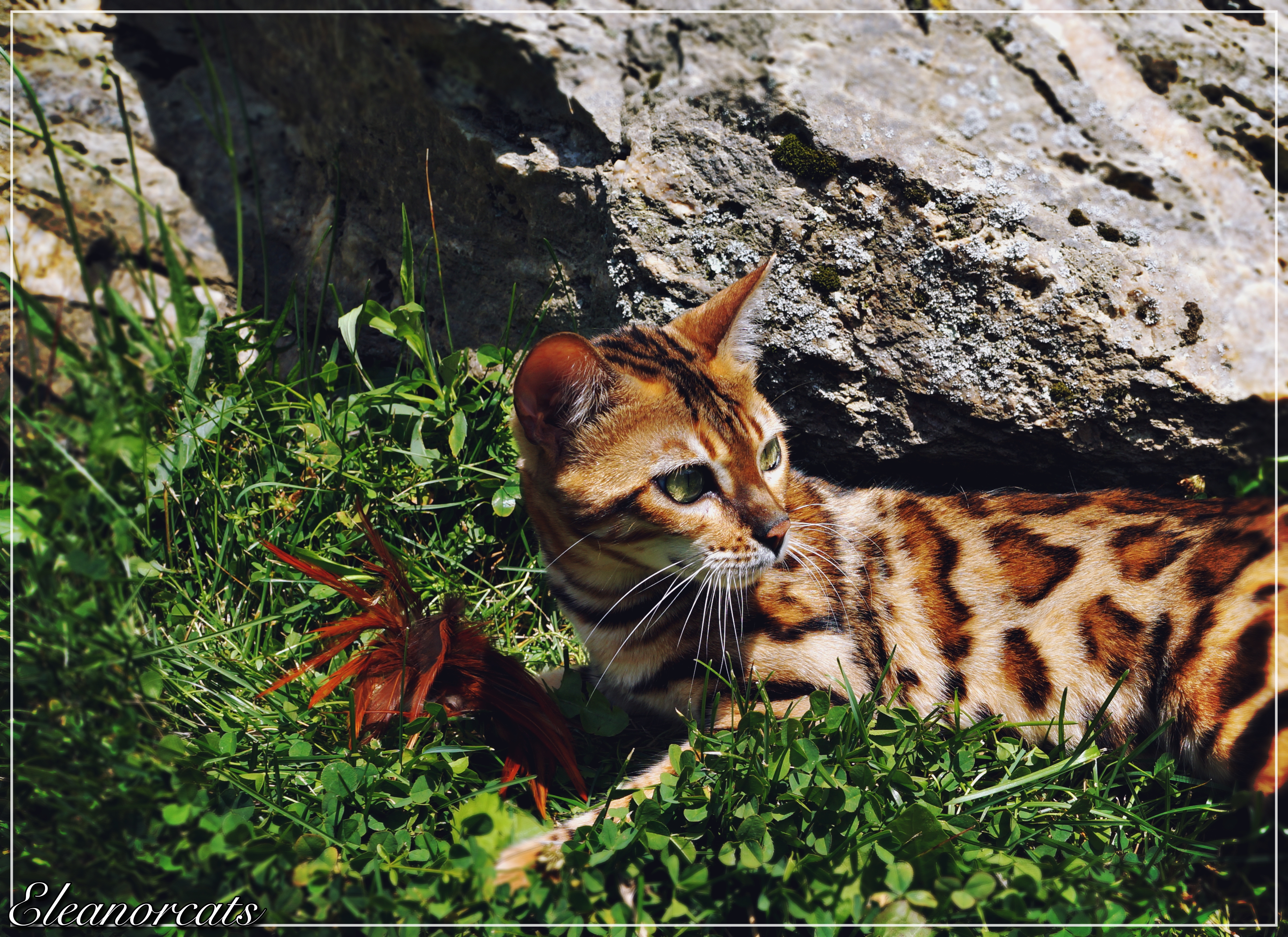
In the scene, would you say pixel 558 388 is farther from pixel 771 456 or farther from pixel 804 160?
pixel 804 160

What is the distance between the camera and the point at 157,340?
200 centimetres

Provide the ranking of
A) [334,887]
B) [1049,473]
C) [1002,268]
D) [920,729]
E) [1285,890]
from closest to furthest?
[334,887] < [1285,890] < [920,729] < [1002,268] < [1049,473]

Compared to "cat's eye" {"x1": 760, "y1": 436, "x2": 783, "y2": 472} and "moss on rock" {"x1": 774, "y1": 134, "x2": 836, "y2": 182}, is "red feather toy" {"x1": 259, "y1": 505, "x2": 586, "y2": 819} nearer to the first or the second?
Answer: "cat's eye" {"x1": 760, "y1": 436, "x2": 783, "y2": 472}

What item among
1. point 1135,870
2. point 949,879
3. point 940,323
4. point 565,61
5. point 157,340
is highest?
point 565,61

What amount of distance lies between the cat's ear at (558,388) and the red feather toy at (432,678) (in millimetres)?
709

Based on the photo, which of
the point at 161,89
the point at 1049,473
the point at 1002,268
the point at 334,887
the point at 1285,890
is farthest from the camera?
the point at 161,89

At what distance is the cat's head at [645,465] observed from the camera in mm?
2586

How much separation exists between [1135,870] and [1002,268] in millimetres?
2095

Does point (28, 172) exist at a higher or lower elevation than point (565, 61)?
lower

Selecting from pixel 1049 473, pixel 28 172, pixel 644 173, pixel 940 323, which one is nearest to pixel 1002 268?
pixel 940 323

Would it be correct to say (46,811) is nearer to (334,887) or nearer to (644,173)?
(334,887)

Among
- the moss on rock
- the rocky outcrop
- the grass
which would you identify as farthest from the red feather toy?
the moss on rock

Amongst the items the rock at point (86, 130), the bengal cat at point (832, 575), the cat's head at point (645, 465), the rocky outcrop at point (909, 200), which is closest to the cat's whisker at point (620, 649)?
the bengal cat at point (832, 575)

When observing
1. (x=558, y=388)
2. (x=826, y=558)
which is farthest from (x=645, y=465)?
(x=826, y=558)
